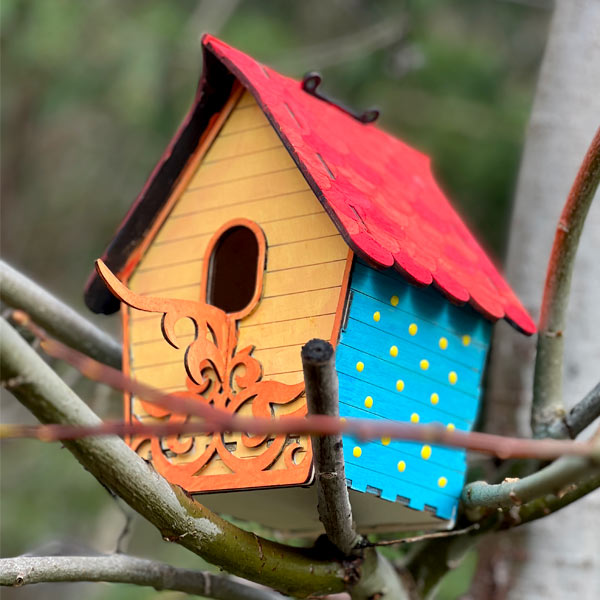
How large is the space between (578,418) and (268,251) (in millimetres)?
646

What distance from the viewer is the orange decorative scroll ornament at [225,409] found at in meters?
1.60

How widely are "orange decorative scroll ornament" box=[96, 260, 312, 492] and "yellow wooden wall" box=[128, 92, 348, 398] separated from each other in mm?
36

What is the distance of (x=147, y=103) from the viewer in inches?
190

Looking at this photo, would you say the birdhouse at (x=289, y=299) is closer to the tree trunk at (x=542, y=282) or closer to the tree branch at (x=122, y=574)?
the tree branch at (x=122, y=574)

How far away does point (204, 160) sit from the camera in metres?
1.96

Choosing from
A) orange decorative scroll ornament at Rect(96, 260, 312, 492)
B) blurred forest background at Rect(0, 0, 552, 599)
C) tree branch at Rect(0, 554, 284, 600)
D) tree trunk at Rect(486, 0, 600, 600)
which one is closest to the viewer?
tree branch at Rect(0, 554, 284, 600)

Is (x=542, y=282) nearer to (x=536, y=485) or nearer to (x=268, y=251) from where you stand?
(x=268, y=251)

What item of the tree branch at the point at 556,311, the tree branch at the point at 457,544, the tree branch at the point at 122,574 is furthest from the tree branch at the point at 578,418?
the tree branch at the point at 122,574

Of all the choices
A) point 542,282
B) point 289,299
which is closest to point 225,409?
point 289,299

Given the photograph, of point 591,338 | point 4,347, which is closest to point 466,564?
point 591,338

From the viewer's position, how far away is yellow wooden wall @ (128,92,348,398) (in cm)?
168

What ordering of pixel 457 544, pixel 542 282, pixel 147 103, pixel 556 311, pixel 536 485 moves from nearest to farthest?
1. pixel 536 485
2. pixel 556 311
3. pixel 457 544
4. pixel 542 282
5. pixel 147 103

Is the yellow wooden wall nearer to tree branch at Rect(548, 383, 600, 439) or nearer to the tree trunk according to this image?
tree branch at Rect(548, 383, 600, 439)

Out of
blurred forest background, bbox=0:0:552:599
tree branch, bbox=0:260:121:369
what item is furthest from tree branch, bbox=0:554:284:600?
blurred forest background, bbox=0:0:552:599
